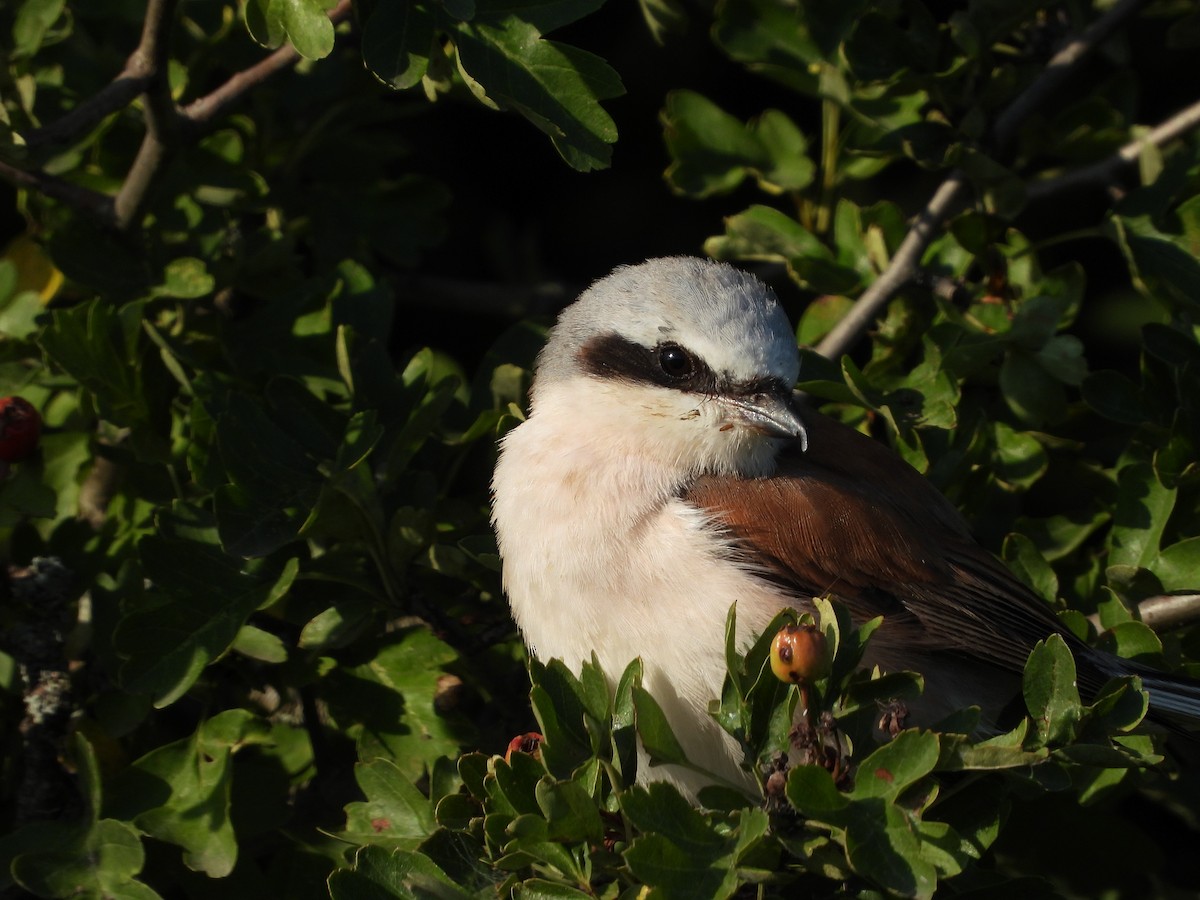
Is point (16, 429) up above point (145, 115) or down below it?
below

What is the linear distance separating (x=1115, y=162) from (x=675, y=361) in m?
1.49

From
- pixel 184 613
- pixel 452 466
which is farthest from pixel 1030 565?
pixel 184 613

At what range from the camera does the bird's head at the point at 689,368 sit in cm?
288

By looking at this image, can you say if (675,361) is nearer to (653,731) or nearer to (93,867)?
(653,731)

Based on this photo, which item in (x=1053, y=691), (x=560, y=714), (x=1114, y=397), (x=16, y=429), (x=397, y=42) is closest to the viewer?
(x=1053, y=691)

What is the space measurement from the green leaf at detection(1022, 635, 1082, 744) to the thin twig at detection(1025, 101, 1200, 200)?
1.78 meters

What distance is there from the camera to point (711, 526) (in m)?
2.87

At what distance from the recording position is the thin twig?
347 centimetres

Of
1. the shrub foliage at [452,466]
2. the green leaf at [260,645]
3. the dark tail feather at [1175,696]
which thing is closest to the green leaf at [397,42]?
the shrub foliage at [452,466]

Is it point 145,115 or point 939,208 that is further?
point 939,208

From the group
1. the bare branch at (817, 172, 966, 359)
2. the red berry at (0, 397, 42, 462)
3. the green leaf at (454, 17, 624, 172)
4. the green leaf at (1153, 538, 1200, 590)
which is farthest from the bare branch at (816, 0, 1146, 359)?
the red berry at (0, 397, 42, 462)

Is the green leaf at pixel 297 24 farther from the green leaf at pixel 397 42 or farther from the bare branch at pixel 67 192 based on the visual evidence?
the bare branch at pixel 67 192

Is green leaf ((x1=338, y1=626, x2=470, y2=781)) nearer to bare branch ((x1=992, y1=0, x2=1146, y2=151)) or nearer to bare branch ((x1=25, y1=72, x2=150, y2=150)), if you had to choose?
bare branch ((x1=25, y1=72, x2=150, y2=150))

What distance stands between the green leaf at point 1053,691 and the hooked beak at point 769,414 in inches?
35.1
